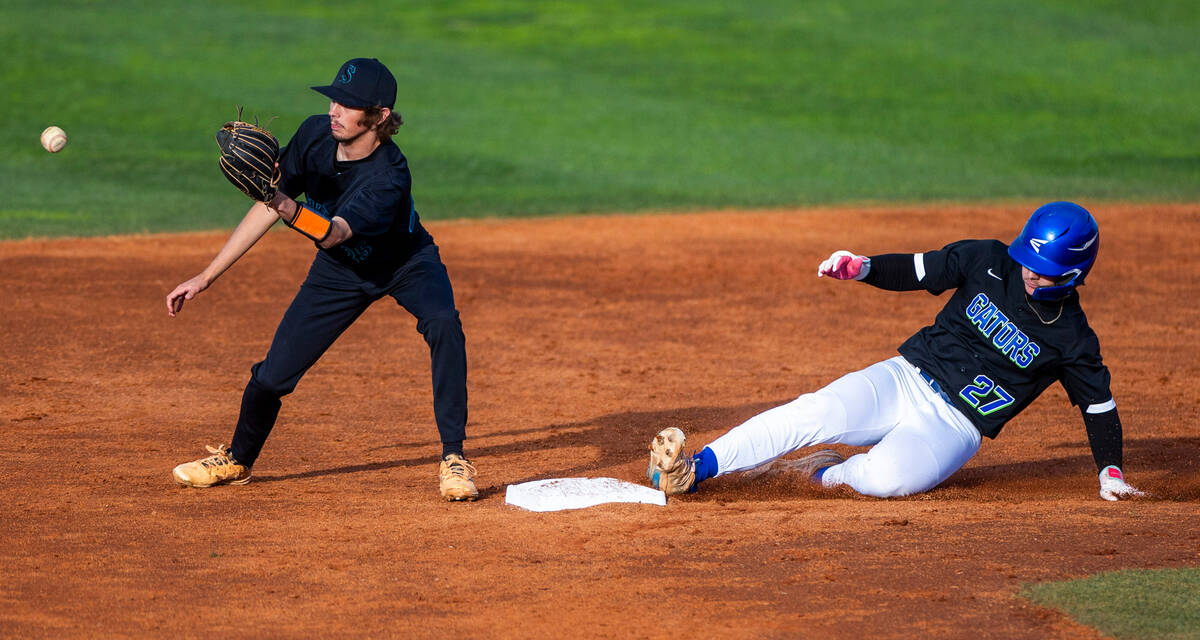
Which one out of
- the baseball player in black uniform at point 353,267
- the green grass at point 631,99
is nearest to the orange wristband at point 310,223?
the baseball player in black uniform at point 353,267

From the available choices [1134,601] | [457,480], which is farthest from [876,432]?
[457,480]

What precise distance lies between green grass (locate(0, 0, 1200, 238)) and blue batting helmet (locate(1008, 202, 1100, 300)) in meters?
9.12

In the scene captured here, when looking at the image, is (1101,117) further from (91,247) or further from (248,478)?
(248,478)

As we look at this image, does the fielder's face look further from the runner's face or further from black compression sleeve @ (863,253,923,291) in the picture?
the runner's face

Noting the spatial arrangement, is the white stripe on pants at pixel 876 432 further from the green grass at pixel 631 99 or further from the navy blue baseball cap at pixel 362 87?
the green grass at pixel 631 99

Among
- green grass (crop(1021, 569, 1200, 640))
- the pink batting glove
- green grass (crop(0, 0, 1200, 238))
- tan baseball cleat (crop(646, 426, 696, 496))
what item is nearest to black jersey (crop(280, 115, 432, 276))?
tan baseball cleat (crop(646, 426, 696, 496))

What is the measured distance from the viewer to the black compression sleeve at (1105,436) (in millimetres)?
5730

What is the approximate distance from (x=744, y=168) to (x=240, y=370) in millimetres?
9502

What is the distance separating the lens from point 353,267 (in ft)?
19.2

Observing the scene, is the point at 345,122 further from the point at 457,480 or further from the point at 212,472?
the point at 212,472

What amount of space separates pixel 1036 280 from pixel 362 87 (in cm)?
288

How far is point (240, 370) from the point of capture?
852cm

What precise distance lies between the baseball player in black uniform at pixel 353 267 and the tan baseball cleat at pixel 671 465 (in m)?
0.77

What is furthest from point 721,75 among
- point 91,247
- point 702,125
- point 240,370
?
point 240,370
